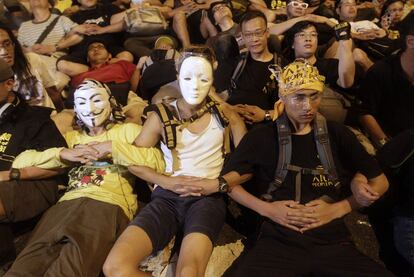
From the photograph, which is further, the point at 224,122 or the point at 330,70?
the point at 330,70

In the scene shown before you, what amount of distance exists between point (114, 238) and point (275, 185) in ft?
3.90

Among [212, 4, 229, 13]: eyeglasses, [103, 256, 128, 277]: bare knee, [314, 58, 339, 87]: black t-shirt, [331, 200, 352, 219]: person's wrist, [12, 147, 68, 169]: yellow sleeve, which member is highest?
[212, 4, 229, 13]: eyeglasses

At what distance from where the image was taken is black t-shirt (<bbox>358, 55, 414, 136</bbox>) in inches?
148

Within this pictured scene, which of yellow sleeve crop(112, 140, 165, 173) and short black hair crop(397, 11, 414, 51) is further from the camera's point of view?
short black hair crop(397, 11, 414, 51)

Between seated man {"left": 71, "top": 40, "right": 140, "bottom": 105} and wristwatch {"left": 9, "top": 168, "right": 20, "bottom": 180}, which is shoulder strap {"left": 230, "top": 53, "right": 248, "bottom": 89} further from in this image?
wristwatch {"left": 9, "top": 168, "right": 20, "bottom": 180}

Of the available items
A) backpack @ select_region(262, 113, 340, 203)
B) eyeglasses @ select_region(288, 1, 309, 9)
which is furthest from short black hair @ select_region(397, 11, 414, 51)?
backpack @ select_region(262, 113, 340, 203)

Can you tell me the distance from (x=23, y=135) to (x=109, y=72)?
1.55 meters

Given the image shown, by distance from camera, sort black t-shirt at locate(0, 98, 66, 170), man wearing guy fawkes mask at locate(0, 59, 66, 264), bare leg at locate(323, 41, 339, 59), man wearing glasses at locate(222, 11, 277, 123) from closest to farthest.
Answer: man wearing guy fawkes mask at locate(0, 59, 66, 264) < black t-shirt at locate(0, 98, 66, 170) < man wearing glasses at locate(222, 11, 277, 123) < bare leg at locate(323, 41, 339, 59)


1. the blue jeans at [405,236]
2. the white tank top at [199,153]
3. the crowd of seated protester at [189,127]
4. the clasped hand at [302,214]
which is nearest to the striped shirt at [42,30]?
the crowd of seated protester at [189,127]

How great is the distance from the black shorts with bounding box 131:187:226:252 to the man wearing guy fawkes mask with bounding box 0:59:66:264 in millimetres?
908

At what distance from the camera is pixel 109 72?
455 centimetres

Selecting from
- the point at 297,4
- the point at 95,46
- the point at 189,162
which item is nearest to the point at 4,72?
the point at 189,162

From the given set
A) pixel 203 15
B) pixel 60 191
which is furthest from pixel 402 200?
pixel 203 15

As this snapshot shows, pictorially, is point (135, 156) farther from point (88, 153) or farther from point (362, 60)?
point (362, 60)
